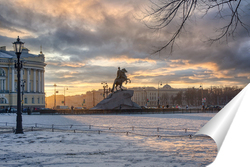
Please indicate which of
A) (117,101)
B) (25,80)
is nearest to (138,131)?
(117,101)

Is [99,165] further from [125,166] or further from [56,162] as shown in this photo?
[56,162]

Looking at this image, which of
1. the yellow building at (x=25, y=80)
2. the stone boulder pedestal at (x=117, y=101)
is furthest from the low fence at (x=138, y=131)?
the yellow building at (x=25, y=80)

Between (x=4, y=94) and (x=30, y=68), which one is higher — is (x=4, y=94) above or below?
below

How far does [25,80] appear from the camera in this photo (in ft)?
288

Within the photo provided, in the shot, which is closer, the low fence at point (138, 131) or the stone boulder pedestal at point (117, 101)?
the low fence at point (138, 131)

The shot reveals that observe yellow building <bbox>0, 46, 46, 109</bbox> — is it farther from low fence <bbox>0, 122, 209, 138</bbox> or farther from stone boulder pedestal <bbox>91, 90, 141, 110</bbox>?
low fence <bbox>0, 122, 209, 138</bbox>

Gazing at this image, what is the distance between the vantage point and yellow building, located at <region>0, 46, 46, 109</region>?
88375 millimetres

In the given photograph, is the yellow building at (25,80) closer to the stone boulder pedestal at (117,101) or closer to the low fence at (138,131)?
the stone boulder pedestal at (117,101)

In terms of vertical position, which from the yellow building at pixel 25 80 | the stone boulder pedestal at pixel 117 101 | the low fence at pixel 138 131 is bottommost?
the low fence at pixel 138 131

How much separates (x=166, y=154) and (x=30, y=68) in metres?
90.3

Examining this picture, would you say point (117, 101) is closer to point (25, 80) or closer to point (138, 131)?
point (138, 131)

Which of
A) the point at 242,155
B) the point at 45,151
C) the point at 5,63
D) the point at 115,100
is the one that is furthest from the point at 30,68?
the point at 242,155

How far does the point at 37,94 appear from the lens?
308 ft

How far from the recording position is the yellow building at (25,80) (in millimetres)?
88375
